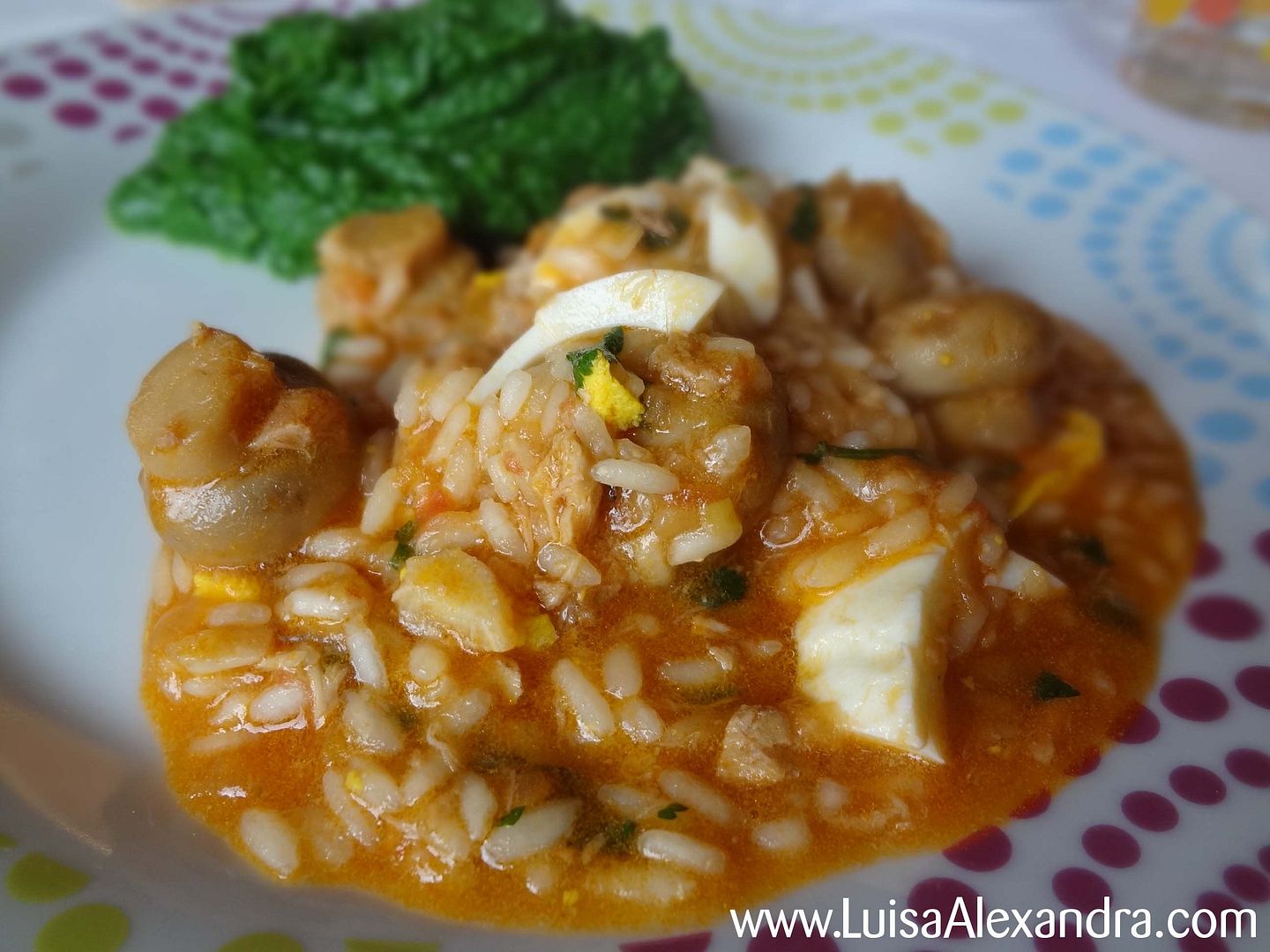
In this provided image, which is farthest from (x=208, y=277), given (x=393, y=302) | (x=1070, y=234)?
(x=1070, y=234)

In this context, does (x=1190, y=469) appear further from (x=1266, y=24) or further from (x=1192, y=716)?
(x=1266, y=24)

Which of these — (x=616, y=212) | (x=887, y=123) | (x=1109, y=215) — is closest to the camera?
(x=616, y=212)

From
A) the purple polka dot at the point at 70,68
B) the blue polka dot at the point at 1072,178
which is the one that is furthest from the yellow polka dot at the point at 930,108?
the purple polka dot at the point at 70,68

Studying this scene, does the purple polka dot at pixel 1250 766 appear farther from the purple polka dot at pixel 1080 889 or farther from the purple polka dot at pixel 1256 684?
the purple polka dot at pixel 1080 889

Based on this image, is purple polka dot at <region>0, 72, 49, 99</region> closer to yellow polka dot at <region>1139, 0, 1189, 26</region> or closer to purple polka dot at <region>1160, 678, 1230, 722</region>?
purple polka dot at <region>1160, 678, 1230, 722</region>

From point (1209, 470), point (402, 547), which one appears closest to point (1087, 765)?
point (1209, 470)

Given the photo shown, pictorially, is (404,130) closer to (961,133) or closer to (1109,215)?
(961,133)
